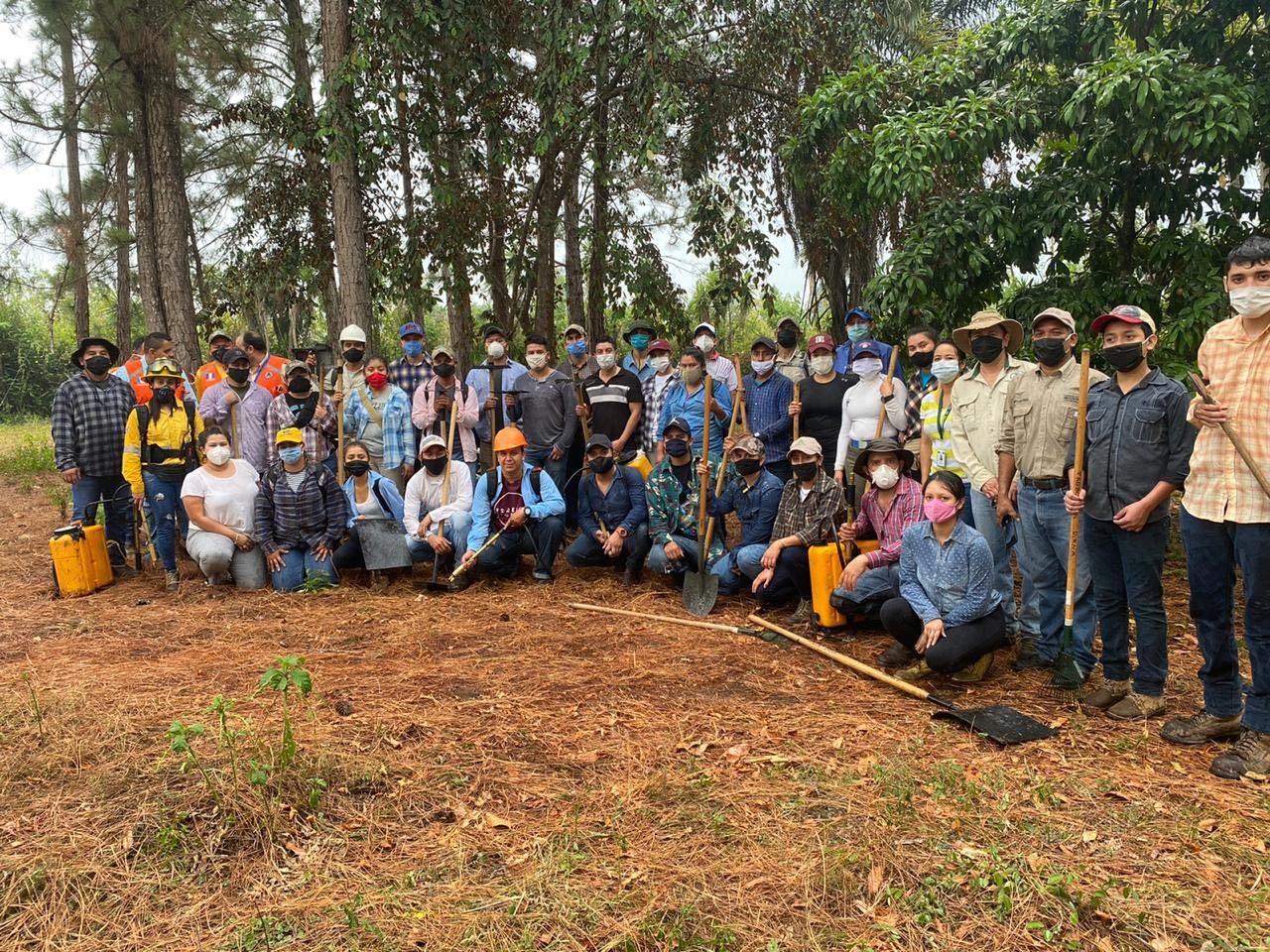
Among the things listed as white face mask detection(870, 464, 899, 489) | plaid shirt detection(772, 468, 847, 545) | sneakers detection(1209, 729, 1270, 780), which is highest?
white face mask detection(870, 464, 899, 489)

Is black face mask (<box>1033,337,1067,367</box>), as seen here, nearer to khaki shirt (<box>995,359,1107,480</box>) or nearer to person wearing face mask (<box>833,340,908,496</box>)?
khaki shirt (<box>995,359,1107,480</box>)

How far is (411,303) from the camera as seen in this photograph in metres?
13.0

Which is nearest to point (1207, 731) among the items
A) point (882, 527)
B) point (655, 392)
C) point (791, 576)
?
point (882, 527)

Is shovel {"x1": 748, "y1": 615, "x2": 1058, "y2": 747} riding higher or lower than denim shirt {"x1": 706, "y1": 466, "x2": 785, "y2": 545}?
lower

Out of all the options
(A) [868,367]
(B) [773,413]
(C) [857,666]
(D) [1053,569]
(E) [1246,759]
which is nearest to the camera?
(E) [1246,759]

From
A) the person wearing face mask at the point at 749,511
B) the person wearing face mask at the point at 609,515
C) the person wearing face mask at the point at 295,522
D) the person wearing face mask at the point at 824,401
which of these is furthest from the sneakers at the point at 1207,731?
the person wearing face mask at the point at 295,522

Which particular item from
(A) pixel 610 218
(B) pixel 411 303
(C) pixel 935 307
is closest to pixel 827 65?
(A) pixel 610 218

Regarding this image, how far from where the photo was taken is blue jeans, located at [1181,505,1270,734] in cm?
384

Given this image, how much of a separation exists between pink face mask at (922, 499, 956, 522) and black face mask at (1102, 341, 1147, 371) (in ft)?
3.86

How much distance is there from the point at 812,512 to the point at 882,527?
0.60 metres

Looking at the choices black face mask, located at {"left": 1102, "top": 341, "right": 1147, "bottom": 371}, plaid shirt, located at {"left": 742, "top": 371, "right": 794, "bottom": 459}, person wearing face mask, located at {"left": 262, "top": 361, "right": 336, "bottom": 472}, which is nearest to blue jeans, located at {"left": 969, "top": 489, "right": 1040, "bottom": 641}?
black face mask, located at {"left": 1102, "top": 341, "right": 1147, "bottom": 371}

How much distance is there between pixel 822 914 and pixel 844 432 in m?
4.68

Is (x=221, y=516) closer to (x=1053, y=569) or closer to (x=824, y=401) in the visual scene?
(x=824, y=401)

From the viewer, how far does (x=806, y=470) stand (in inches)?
256
